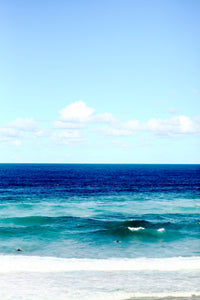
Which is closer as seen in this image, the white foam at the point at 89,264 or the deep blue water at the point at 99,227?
the white foam at the point at 89,264

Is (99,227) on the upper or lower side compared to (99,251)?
upper

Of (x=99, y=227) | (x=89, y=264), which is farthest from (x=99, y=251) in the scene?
(x=99, y=227)

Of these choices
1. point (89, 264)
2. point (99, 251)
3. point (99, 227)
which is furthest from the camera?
point (99, 227)

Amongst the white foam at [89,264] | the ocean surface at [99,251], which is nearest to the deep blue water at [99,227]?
the ocean surface at [99,251]

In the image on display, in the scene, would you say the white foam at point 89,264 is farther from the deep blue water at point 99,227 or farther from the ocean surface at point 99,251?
the deep blue water at point 99,227

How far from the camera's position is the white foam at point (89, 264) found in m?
19.9

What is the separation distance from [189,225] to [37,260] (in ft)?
63.6

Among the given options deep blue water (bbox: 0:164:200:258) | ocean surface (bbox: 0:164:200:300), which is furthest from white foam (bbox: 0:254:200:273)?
deep blue water (bbox: 0:164:200:258)

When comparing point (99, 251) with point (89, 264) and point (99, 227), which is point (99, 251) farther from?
point (99, 227)

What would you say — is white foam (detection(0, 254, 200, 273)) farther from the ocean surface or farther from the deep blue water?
the deep blue water

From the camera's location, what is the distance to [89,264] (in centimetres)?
2098

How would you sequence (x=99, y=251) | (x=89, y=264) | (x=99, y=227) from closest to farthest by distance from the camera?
(x=89, y=264), (x=99, y=251), (x=99, y=227)

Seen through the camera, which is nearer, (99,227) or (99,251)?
(99,251)

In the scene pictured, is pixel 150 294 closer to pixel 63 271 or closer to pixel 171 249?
pixel 63 271
